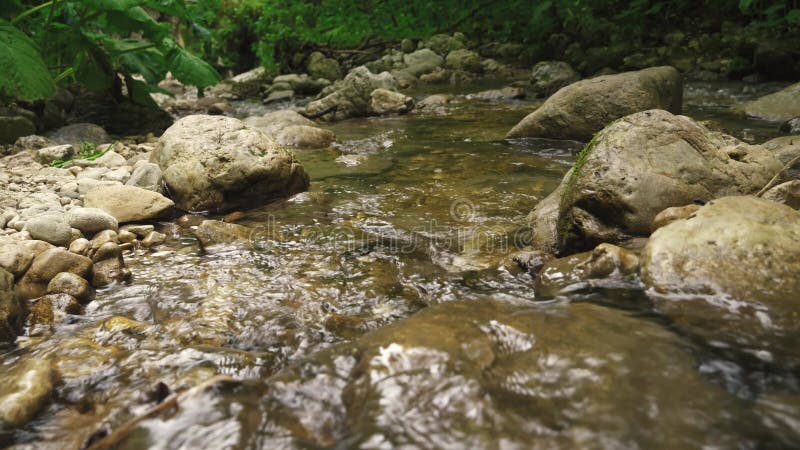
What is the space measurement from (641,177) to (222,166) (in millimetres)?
3409

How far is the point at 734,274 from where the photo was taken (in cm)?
214

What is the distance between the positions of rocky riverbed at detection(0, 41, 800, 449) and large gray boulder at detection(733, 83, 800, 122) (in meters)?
0.99

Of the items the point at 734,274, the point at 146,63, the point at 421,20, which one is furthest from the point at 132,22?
the point at 421,20

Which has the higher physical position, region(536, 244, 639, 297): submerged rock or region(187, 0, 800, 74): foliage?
region(187, 0, 800, 74): foliage

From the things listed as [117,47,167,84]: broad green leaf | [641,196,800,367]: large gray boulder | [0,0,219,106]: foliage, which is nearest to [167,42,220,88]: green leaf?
[0,0,219,106]: foliage

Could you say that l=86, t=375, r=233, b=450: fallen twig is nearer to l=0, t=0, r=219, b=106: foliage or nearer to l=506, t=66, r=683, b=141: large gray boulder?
l=0, t=0, r=219, b=106: foliage

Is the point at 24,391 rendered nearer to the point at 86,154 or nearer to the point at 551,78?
the point at 86,154

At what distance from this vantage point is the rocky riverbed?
1545 millimetres

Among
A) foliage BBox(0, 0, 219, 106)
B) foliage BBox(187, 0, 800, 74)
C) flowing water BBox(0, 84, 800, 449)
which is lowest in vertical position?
flowing water BBox(0, 84, 800, 449)

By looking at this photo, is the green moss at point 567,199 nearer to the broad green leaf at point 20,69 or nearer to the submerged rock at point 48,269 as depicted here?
the submerged rock at point 48,269

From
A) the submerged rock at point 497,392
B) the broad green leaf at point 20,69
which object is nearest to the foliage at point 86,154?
the broad green leaf at point 20,69

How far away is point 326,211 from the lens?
430cm

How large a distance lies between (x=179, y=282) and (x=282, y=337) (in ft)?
3.47

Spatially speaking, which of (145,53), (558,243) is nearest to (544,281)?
Answer: (558,243)
